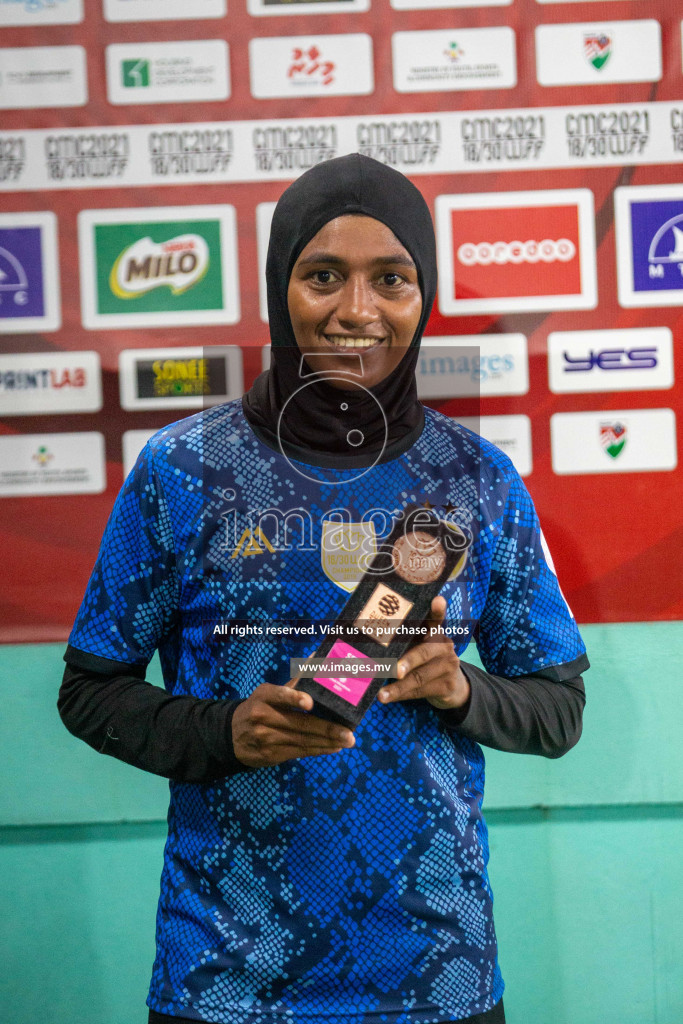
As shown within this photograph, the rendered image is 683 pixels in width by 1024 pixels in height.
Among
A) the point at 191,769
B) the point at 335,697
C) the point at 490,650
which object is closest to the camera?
the point at 335,697

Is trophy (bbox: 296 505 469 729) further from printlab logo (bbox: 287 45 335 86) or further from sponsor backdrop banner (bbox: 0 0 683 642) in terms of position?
printlab logo (bbox: 287 45 335 86)

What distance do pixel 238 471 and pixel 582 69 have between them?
93 cm

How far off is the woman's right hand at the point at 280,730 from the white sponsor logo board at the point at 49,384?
78cm

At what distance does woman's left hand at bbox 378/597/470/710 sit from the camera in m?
0.62

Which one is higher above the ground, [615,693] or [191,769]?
[191,769]

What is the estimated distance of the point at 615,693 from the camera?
132cm

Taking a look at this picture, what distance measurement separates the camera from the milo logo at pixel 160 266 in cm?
131

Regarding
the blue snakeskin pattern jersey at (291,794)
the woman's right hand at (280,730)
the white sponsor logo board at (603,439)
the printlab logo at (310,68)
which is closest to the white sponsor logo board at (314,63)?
the printlab logo at (310,68)

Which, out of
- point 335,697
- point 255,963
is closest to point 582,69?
point 335,697

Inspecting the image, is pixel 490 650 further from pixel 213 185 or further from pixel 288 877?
pixel 213 185

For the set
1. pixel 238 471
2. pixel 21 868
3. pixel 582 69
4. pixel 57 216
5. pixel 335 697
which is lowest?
pixel 21 868

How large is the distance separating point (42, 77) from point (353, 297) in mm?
868

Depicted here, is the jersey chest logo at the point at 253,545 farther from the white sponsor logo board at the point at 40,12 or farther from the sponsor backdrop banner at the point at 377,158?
the white sponsor logo board at the point at 40,12

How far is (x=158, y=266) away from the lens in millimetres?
1308
